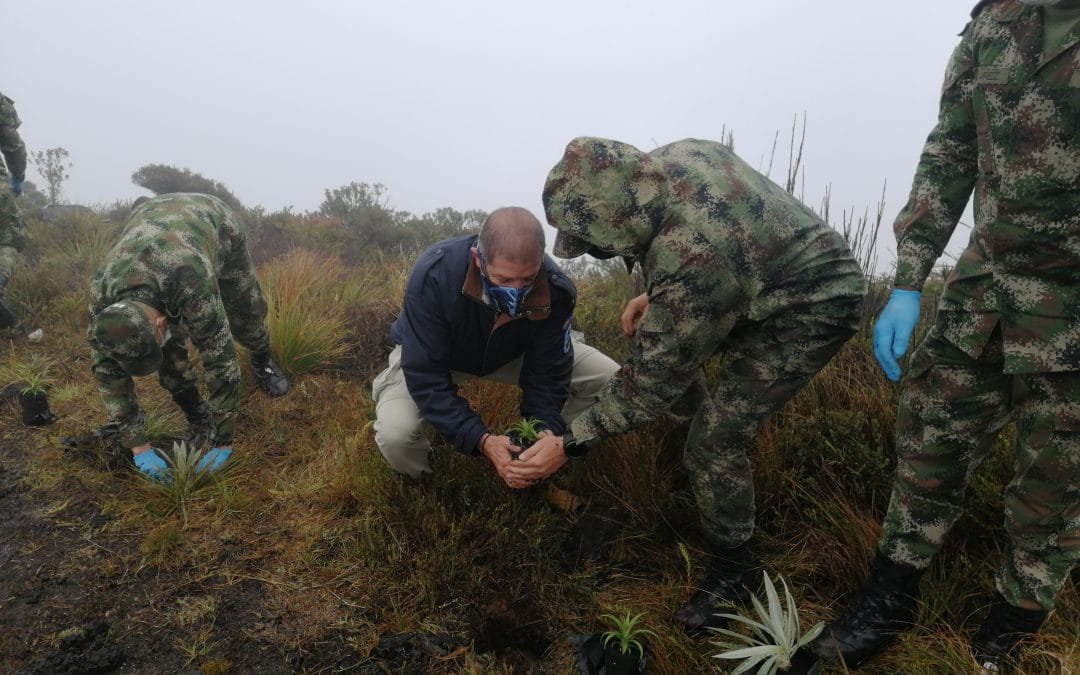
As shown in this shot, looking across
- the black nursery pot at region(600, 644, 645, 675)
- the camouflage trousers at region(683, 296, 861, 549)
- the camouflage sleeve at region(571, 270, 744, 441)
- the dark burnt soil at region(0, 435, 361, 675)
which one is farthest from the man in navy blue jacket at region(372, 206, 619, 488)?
the dark burnt soil at region(0, 435, 361, 675)

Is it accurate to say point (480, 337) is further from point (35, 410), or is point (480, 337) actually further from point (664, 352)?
point (35, 410)

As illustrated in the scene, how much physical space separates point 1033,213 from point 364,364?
4.58m

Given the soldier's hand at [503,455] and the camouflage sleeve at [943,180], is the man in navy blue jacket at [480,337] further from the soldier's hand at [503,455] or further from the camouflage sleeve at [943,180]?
the camouflage sleeve at [943,180]

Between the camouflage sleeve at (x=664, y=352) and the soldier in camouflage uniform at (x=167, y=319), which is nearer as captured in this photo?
the camouflage sleeve at (x=664, y=352)

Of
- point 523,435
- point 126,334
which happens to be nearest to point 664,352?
point 523,435

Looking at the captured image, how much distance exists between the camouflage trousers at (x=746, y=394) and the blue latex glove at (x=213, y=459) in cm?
269

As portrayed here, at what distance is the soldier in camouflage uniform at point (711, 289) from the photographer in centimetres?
212

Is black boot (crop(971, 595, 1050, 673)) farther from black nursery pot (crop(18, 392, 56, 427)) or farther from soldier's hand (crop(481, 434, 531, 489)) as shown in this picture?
black nursery pot (crop(18, 392, 56, 427))

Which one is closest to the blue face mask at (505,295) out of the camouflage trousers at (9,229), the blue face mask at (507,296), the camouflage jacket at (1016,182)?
the blue face mask at (507,296)

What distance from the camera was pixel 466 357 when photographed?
3164 mm

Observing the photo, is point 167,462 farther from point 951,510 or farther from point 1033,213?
point 1033,213

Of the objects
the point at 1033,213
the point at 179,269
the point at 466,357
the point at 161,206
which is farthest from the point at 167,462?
the point at 1033,213

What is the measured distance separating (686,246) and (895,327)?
0.73m

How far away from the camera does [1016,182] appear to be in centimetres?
173
